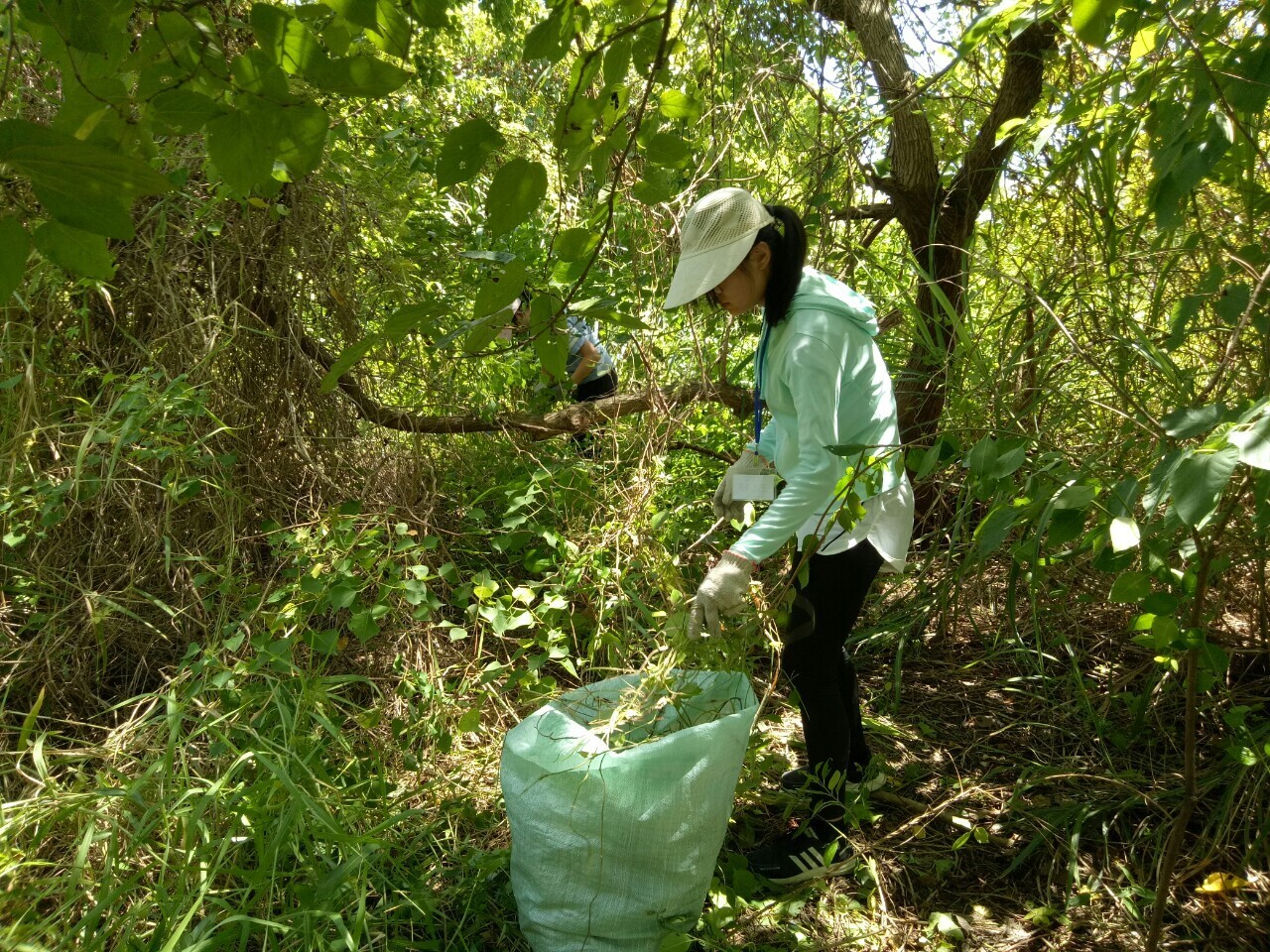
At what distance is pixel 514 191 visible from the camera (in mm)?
1072

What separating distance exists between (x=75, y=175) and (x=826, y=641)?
5.60 feet

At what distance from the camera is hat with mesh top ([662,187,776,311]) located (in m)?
1.87

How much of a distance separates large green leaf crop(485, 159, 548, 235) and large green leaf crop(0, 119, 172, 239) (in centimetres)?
37

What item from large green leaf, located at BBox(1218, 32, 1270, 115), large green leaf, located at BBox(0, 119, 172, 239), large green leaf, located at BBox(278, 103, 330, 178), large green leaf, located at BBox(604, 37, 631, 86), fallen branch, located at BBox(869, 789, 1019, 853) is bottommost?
fallen branch, located at BBox(869, 789, 1019, 853)

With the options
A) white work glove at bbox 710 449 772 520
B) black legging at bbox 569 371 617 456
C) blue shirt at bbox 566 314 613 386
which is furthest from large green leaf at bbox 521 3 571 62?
black legging at bbox 569 371 617 456

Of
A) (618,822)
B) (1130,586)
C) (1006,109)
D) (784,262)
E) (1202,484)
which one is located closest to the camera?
(1202,484)

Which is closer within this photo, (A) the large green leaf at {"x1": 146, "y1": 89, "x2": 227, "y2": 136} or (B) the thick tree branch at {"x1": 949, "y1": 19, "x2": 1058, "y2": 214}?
(A) the large green leaf at {"x1": 146, "y1": 89, "x2": 227, "y2": 136}

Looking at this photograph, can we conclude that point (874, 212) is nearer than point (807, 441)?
No

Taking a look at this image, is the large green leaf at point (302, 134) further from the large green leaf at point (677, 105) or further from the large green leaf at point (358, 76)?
the large green leaf at point (677, 105)

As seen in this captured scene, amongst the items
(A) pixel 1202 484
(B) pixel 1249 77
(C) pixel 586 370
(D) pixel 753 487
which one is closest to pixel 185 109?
(A) pixel 1202 484

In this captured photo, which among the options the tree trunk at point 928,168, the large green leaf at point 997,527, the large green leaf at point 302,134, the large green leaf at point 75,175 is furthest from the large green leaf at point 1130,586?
the tree trunk at point 928,168

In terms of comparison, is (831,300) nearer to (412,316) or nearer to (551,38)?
Answer: (551,38)

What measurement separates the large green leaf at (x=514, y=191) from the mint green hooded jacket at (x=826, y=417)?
87 centimetres

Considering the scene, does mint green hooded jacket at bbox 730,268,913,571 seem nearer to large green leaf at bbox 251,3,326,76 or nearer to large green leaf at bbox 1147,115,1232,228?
large green leaf at bbox 1147,115,1232,228
